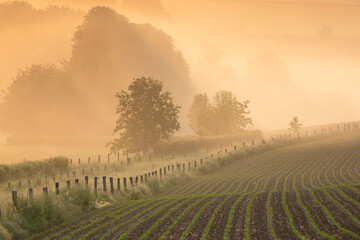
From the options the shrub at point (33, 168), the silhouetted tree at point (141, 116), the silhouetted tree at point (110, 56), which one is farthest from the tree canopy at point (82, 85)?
the shrub at point (33, 168)

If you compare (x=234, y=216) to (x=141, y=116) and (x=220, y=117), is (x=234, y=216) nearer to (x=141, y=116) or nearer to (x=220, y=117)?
(x=141, y=116)

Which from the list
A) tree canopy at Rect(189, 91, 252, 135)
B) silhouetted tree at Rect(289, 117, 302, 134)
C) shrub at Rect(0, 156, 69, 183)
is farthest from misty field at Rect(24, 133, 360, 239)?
silhouetted tree at Rect(289, 117, 302, 134)

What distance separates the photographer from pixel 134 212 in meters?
20.8

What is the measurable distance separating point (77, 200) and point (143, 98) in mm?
34870

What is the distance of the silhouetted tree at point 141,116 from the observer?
182 feet

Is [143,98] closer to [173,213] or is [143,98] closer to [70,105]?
[70,105]

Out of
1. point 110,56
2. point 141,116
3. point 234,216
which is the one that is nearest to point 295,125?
point 110,56

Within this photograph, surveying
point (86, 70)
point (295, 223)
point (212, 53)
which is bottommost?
point (295, 223)

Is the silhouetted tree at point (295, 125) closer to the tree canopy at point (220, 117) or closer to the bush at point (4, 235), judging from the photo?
the tree canopy at point (220, 117)

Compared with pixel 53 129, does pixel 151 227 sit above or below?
below

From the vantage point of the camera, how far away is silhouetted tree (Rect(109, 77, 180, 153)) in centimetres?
5553

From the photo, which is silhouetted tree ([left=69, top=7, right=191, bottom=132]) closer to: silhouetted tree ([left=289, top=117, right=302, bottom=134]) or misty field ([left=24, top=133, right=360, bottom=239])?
silhouetted tree ([left=289, top=117, right=302, bottom=134])

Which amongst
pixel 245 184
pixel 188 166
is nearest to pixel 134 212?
pixel 245 184

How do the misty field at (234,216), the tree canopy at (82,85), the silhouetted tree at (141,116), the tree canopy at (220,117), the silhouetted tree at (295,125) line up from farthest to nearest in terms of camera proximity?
the silhouetted tree at (295,125) < the tree canopy at (82,85) < the tree canopy at (220,117) < the silhouetted tree at (141,116) < the misty field at (234,216)
